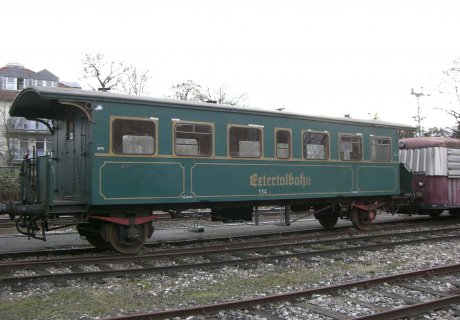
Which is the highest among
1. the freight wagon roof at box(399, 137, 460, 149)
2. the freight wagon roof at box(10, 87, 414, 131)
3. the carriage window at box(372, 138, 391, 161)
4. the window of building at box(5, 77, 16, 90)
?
the window of building at box(5, 77, 16, 90)

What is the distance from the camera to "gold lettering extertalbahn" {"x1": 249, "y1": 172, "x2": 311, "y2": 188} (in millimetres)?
11469

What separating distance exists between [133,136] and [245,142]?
9.42ft

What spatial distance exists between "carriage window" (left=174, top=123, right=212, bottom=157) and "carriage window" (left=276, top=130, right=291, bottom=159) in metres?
2.08

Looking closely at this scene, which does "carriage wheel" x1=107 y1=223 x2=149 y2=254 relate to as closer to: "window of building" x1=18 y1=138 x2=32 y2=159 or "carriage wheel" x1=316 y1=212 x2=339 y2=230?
"carriage wheel" x1=316 y1=212 x2=339 y2=230

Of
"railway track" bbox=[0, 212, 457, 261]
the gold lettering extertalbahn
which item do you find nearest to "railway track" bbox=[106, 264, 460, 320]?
the gold lettering extertalbahn

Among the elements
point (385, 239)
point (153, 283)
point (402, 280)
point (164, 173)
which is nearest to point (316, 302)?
point (402, 280)

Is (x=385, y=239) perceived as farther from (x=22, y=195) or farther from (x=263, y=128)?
(x=22, y=195)

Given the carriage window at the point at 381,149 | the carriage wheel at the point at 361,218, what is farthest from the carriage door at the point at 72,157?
the carriage window at the point at 381,149

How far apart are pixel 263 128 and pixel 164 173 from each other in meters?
2.95

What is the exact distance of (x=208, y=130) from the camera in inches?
421

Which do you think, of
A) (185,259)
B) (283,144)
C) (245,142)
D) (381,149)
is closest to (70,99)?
(185,259)

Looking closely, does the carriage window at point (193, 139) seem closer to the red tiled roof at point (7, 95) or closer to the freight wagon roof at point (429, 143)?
the freight wagon roof at point (429, 143)

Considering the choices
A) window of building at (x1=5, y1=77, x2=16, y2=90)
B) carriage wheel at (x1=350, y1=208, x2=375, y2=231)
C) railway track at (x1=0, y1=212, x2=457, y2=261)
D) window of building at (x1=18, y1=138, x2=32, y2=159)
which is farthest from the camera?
window of building at (x1=5, y1=77, x2=16, y2=90)

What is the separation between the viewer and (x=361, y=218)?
1439cm
